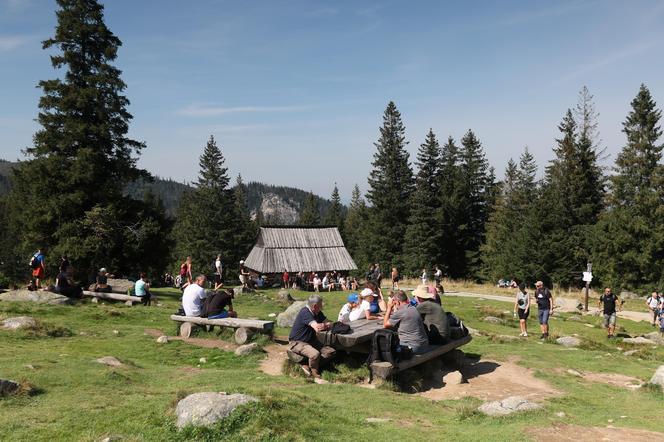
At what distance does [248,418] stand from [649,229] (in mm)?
44322

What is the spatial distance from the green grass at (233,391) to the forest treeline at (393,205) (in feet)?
40.8

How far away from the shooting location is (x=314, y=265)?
44188 mm

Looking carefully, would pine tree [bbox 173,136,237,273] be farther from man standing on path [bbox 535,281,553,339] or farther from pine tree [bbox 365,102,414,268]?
man standing on path [bbox 535,281,553,339]

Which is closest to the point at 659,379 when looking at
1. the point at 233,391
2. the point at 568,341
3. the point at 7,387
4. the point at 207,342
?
the point at 568,341

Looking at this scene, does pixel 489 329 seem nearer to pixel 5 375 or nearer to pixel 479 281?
pixel 5 375

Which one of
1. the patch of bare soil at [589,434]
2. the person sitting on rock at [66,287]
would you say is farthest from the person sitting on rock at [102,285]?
the patch of bare soil at [589,434]

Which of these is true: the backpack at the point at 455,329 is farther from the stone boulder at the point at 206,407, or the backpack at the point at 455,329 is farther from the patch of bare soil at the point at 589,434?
the stone boulder at the point at 206,407

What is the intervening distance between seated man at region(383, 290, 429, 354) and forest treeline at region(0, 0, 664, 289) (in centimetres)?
1977

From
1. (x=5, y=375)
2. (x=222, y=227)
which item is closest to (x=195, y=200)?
(x=222, y=227)

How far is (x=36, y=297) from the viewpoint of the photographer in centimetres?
1625

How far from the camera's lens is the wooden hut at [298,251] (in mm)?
43791

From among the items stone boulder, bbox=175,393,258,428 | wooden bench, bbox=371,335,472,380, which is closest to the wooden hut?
wooden bench, bbox=371,335,472,380

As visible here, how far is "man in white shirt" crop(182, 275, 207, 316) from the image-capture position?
13070mm

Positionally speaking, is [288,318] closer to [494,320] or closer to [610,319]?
[494,320]
